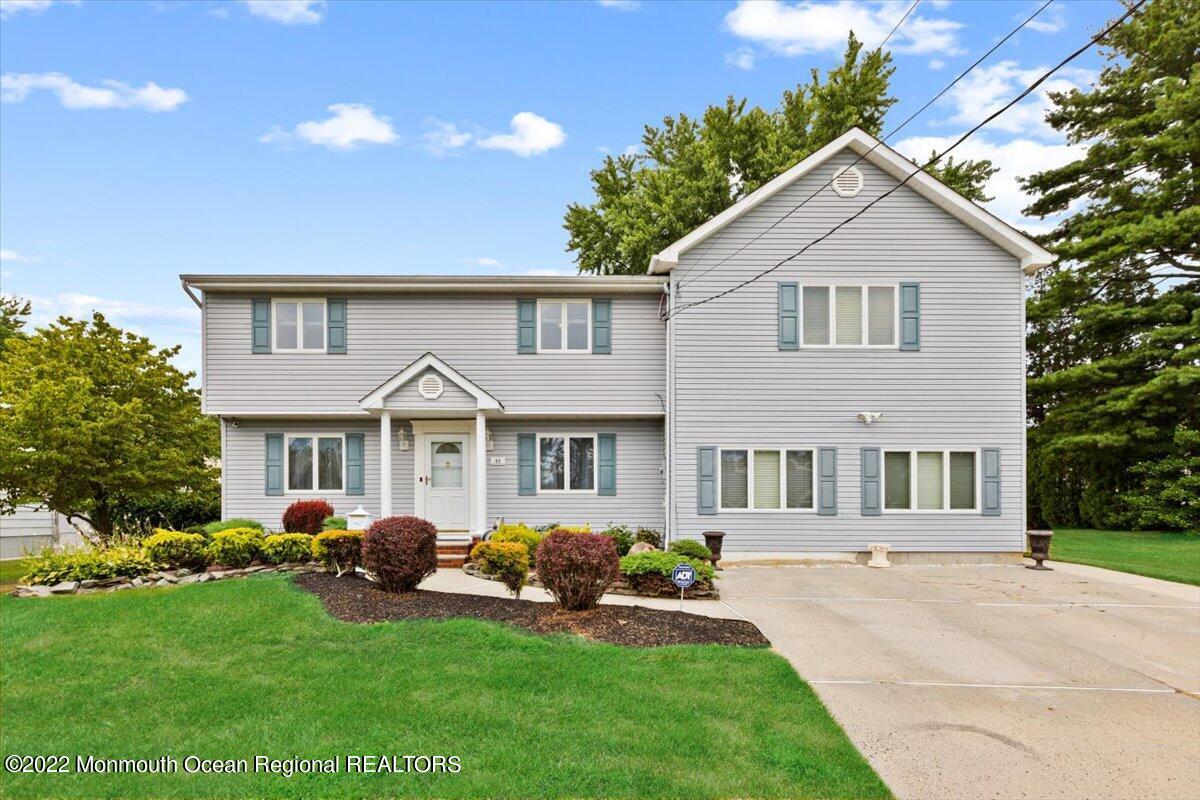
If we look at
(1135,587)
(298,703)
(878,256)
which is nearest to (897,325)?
(878,256)

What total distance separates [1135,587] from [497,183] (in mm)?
16406

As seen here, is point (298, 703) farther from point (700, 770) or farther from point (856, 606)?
point (856, 606)

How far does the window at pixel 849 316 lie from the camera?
563 inches

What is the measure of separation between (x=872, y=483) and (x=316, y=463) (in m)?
11.9

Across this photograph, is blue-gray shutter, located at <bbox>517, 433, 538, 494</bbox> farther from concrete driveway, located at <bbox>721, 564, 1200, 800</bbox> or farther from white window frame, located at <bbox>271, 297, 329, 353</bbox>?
concrete driveway, located at <bbox>721, 564, 1200, 800</bbox>

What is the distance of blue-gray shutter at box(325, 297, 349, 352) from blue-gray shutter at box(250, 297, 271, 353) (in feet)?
4.10

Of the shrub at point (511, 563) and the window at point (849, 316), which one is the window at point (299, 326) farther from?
the window at point (849, 316)

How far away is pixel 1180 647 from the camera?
25.6 ft

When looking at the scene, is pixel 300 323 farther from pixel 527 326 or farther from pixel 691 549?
pixel 691 549

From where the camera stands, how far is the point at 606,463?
15023 millimetres

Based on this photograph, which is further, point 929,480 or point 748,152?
point 748,152


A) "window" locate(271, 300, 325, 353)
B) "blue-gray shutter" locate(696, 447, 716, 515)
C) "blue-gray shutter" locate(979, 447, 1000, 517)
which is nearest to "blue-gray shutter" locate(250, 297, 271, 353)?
"window" locate(271, 300, 325, 353)

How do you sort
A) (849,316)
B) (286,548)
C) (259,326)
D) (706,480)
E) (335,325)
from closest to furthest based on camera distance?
(286,548) < (706,480) < (849,316) < (259,326) < (335,325)

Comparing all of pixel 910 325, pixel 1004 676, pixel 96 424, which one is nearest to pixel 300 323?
pixel 96 424
